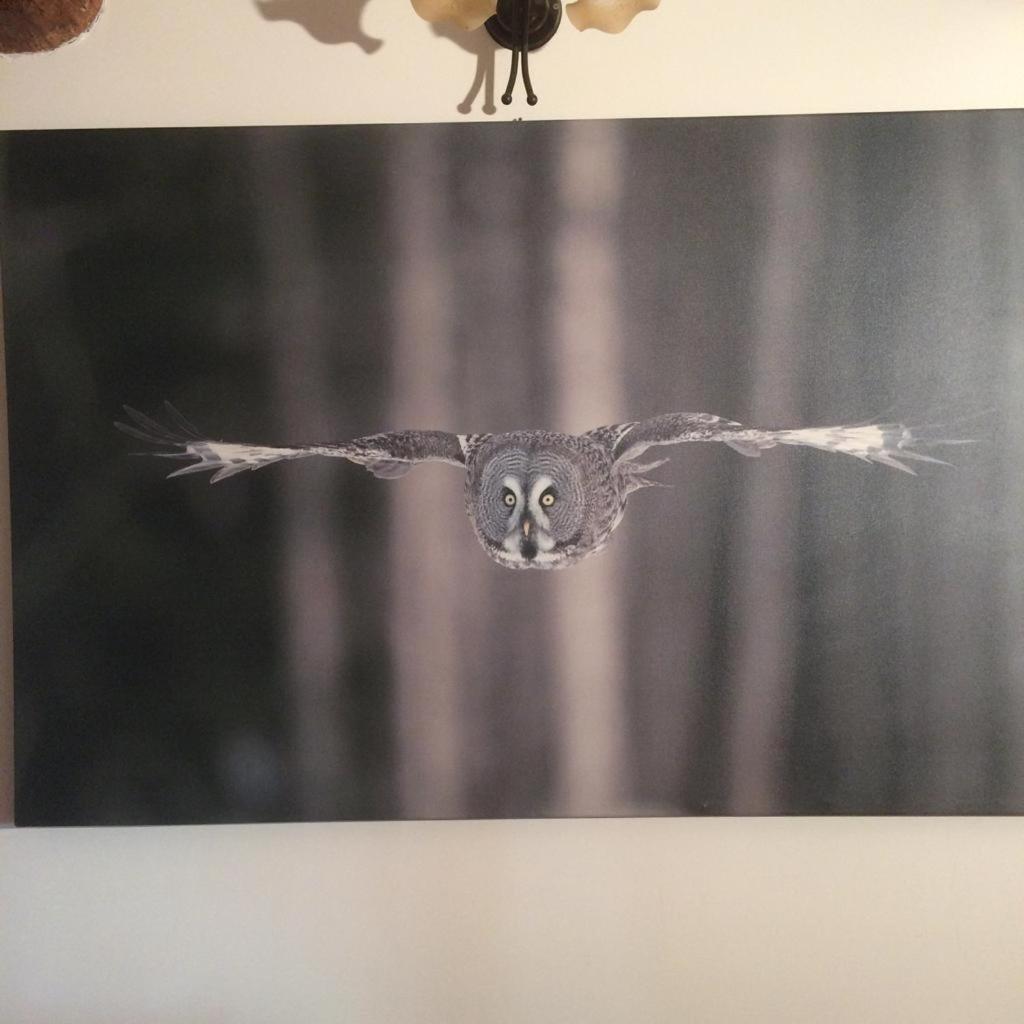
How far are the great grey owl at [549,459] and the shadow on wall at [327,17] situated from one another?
639 millimetres

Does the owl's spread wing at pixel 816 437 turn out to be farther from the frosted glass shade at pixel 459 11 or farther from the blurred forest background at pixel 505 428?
the frosted glass shade at pixel 459 11

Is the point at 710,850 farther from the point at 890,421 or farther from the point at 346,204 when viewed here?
the point at 346,204

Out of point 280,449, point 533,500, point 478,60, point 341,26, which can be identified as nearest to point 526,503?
point 533,500

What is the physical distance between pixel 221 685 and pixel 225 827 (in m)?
0.25

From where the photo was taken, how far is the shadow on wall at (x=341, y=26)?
1.44 meters

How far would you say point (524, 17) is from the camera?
53.1 inches

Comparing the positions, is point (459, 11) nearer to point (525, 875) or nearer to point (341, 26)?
point (341, 26)

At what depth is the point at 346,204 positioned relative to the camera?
4.60 ft

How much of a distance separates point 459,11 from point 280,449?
2.26 ft

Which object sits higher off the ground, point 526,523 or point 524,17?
point 524,17

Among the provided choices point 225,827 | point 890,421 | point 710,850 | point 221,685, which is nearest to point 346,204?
point 221,685

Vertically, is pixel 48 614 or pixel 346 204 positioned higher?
pixel 346 204

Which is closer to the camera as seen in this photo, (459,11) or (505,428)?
(459,11)

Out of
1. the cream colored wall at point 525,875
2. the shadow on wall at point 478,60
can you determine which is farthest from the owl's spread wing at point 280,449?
the shadow on wall at point 478,60
